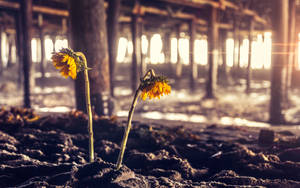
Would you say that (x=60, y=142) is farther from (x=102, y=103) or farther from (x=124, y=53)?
(x=124, y=53)

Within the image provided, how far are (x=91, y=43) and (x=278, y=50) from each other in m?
3.31

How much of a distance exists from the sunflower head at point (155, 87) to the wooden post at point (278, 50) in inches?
176

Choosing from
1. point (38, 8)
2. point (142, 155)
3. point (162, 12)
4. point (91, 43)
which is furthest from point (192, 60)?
point (142, 155)

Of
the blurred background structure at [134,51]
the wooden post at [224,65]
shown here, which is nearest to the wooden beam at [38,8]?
the blurred background structure at [134,51]

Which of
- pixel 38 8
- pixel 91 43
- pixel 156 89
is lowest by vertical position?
pixel 156 89

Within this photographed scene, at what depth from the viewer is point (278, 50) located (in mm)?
5941

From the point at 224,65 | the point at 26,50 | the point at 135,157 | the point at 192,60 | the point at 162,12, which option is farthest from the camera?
the point at 224,65

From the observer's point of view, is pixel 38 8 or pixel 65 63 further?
pixel 38 8

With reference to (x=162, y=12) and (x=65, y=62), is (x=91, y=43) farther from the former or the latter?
(x=162, y=12)

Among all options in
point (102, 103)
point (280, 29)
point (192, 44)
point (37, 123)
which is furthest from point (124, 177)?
point (192, 44)

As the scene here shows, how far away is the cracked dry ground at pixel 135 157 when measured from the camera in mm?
2186

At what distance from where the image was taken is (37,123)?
3.65m

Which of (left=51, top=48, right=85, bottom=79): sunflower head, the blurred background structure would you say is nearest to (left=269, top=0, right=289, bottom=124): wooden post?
the blurred background structure

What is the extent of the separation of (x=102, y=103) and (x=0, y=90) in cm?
887
